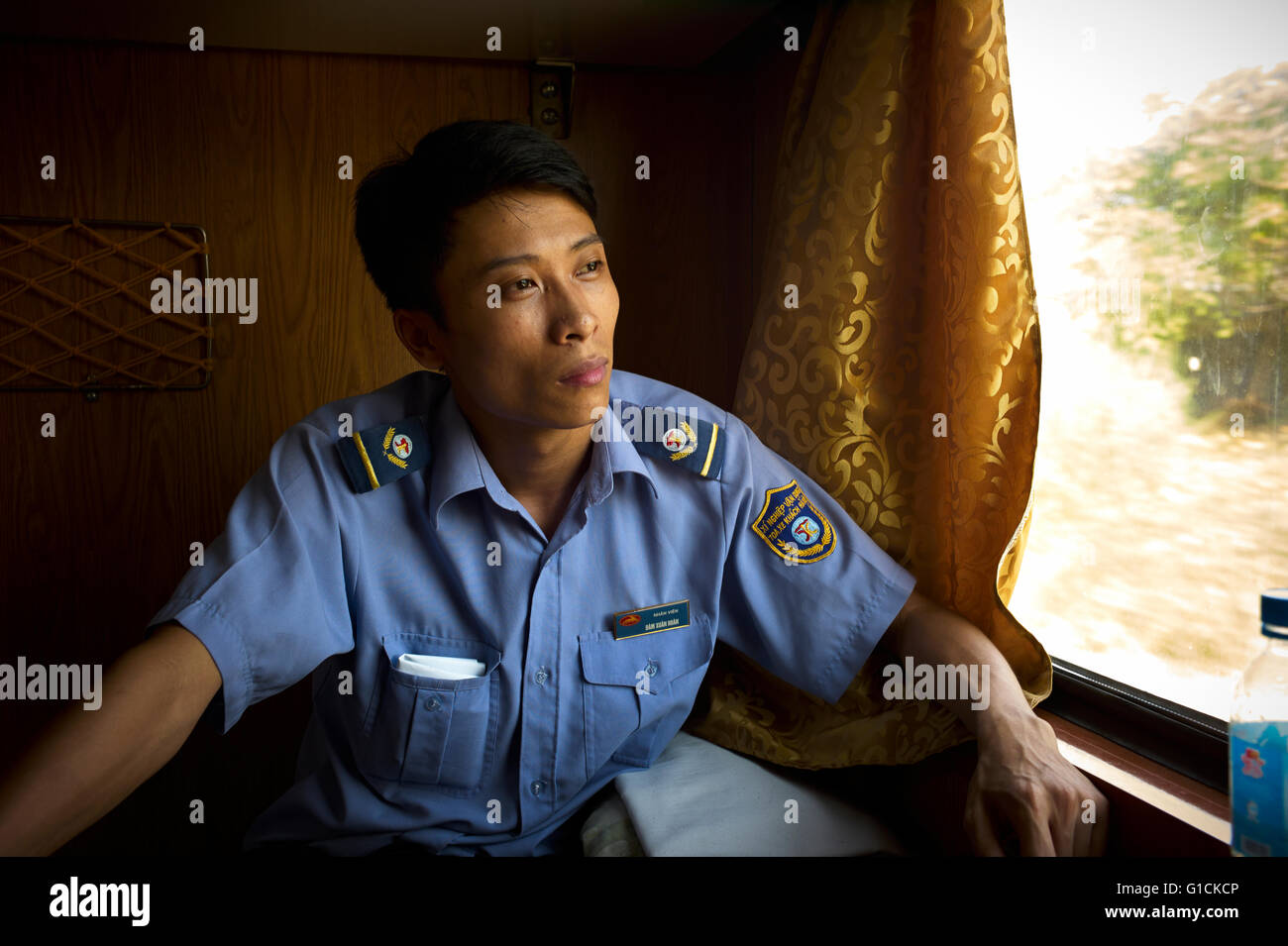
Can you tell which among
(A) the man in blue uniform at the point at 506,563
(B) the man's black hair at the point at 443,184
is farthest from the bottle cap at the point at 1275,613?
(B) the man's black hair at the point at 443,184

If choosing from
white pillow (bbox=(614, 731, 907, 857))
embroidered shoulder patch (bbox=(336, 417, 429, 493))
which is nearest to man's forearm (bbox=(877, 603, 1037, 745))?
white pillow (bbox=(614, 731, 907, 857))

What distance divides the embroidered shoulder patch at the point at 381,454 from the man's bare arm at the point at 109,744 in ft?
0.96

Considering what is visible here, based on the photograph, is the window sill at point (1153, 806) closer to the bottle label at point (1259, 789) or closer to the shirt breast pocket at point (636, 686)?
the bottle label at point (1259, 789)

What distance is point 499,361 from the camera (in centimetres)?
116

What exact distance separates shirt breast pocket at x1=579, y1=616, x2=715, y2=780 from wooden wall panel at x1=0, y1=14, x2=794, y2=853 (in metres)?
0.83

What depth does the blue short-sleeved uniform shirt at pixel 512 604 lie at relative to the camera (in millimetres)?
1191

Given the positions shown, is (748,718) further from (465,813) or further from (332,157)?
(332,157)

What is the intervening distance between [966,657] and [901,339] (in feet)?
1.53

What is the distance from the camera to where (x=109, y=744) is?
0.92 m

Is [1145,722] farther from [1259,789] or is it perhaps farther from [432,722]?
[432,722]

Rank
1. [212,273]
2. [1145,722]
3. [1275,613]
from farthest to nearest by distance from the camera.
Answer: [212,273], [1145,722], [1275,613]

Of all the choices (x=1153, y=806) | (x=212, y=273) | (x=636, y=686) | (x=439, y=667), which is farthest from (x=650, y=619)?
(x=212, y=273)

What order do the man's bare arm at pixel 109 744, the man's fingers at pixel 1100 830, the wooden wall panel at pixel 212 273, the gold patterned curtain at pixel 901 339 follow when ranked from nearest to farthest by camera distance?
1. the man's bare arm at pixel 109 744
2. the man's fingers at pixel 1100 830
3. the gold patterned curtain at pixel 901 339
4. the wooden wall panel at pixel 212 273

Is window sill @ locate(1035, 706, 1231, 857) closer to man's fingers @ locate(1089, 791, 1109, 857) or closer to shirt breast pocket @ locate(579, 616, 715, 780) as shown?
man's fingers @ locate(1089, 791, 1109, 857)
